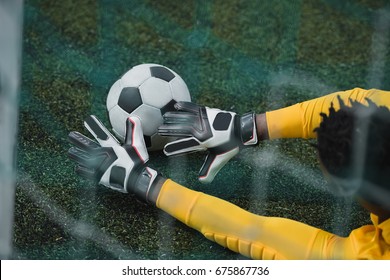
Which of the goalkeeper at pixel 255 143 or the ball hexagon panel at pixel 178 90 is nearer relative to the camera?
the goalkeeper at pixel 255 143

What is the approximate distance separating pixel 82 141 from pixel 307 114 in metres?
0.50

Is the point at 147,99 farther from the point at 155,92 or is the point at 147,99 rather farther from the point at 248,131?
the point at 248,131

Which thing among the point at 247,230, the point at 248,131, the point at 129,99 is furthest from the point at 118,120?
the point at 247,230

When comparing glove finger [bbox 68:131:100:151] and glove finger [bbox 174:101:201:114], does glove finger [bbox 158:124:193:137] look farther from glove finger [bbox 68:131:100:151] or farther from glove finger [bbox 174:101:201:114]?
glove finger [bbox 68:131:100:151]

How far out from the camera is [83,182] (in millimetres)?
1575

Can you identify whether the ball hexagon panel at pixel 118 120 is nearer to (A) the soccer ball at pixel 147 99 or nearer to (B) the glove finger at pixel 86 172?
(A) the soccer ball at pixel 147 99

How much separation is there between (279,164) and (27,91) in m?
0.70

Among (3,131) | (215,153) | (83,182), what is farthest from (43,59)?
(215,153)

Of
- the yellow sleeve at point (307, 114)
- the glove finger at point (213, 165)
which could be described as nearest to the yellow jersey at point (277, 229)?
the yellow sleeve at point (307, 114)

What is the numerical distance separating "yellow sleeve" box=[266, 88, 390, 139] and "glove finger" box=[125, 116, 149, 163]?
0.93 ft

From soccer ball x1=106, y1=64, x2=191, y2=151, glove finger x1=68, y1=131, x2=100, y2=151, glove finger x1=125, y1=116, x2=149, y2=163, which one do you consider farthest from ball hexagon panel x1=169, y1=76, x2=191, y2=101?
glove finger x1=68, y1=131, x2=100, y2=151

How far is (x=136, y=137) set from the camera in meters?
1.53

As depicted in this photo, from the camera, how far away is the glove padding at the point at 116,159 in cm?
147

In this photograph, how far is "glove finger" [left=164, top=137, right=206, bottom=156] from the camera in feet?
5.10
